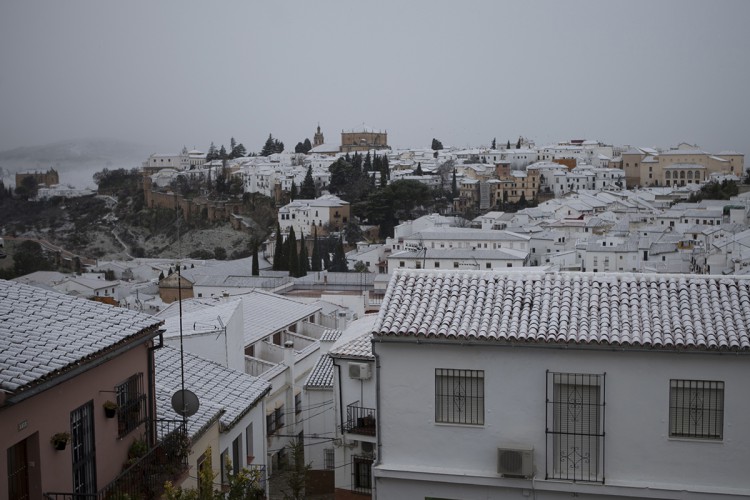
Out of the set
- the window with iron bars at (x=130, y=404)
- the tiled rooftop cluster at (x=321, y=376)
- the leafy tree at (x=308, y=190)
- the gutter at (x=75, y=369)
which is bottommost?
the tiled rooftop cluster at (x=321, y=376)

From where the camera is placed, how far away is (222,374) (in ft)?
34.8

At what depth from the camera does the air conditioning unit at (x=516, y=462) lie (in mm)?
7609

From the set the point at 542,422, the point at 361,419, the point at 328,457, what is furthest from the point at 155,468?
the point at 328,457

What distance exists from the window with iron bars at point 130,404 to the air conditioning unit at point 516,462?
10.6 ft

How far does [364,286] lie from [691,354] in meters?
33.3

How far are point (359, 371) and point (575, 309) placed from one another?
4222mm

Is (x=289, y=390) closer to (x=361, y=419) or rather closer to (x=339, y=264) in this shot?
(x=361, y=419)

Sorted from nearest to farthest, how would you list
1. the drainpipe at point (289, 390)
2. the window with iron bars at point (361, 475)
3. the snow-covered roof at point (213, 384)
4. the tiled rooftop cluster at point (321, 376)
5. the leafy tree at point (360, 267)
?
the snow-covered roof at point (213, 384) → the window with iron bars at point (361, 475) → the tiled rooftop cluster at point (321, 376) → the drainpipe at point (289, 390) → the leafy tree at point (360, 267)

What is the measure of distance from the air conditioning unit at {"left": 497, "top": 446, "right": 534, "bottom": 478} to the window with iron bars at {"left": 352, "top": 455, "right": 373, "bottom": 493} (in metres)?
4.23

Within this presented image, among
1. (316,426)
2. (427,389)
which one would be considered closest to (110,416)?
(427,389)

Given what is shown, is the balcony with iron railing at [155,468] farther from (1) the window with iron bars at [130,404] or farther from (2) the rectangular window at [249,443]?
(2) the rectangular window at [249,443]

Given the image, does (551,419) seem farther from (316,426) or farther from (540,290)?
(316,426)

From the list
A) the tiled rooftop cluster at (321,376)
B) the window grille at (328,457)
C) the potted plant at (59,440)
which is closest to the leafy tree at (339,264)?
the tiled rooftop cluster at (321,376)

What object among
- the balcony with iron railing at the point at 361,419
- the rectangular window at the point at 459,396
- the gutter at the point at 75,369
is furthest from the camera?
the balcony with iron railing at the point at 361,419
